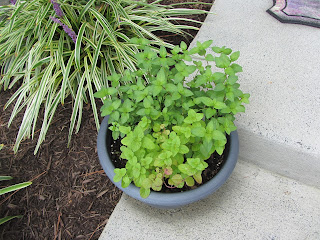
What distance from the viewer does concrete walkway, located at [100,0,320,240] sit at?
1.53 metres

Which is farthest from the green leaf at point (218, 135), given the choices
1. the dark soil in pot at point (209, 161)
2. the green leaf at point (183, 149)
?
the dark soil in pot at point (209, 161)

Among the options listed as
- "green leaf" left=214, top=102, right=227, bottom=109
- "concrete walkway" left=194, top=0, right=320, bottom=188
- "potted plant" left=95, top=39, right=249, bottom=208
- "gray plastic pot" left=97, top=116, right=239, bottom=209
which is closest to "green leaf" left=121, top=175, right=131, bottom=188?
"potted plant" left=95, top=39, right=249, bottom=208

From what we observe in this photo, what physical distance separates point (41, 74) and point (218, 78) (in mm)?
1128

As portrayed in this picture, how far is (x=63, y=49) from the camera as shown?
1.89 m

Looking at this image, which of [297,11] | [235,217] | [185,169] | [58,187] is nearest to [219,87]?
[185,169]

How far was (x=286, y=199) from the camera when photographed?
5.38 ft

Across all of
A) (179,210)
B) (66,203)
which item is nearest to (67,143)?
(66,203)

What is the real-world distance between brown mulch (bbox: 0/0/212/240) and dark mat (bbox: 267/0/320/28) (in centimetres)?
142

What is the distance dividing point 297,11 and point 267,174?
1.15 meters

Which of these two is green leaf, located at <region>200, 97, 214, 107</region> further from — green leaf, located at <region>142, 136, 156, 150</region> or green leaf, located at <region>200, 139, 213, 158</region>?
green leaf, located at <region>142, 136, 156, 150</region>

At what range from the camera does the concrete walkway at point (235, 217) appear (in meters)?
1.52

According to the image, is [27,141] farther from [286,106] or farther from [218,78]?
[286,106]

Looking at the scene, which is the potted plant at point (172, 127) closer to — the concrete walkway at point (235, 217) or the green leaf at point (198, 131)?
the green leaf at point (198, 131)

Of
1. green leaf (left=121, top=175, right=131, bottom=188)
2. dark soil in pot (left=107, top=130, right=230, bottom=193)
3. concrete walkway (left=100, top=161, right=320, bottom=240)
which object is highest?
green leaf (left=121, top=175, right=131, bottom=188)
